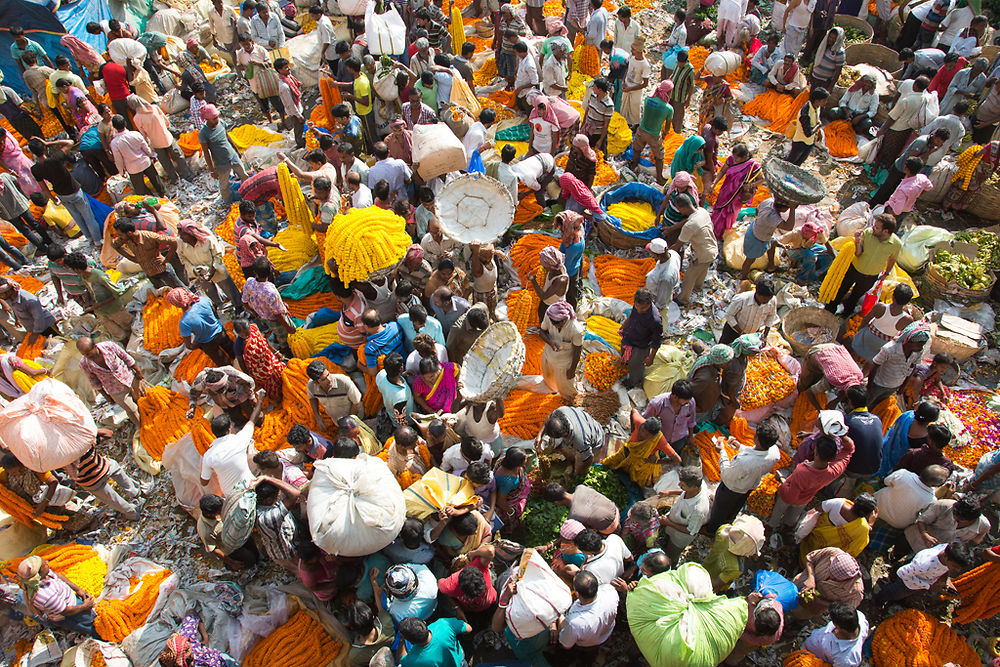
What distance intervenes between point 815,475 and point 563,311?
8.76 feet

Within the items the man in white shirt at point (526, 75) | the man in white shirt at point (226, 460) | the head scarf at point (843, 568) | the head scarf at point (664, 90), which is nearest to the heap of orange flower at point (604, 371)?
the head scarf at point (843, 568)

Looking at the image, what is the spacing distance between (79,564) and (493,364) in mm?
4382

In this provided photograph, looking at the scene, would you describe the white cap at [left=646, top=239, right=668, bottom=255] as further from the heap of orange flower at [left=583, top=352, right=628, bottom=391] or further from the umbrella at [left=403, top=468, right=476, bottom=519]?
the umbrella at [left=403, top=468, right=476, bottom=519]

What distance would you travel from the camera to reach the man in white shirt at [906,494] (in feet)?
16.9

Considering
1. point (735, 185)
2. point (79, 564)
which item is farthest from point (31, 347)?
point (735, 185)

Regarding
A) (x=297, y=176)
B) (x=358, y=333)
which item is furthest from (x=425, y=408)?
(x=297, y=176)

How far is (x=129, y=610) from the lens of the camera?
5406 mm

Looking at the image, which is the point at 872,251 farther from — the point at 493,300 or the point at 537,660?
the point at 537,660

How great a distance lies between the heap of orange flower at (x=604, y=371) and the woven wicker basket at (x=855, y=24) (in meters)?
9.78

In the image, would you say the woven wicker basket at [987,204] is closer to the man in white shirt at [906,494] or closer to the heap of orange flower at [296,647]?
the man in white shirt at [906,494]

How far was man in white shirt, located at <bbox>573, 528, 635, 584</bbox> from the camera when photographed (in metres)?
4.49

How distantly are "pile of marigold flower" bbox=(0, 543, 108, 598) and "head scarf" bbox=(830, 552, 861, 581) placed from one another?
6360 mm

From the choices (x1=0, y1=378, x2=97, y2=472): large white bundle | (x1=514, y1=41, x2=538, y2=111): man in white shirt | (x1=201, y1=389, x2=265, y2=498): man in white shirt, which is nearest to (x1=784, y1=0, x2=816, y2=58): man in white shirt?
(x1=514, y1=41, x2=538, y2=111): man in white shirt

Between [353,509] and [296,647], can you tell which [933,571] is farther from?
[296,647]
